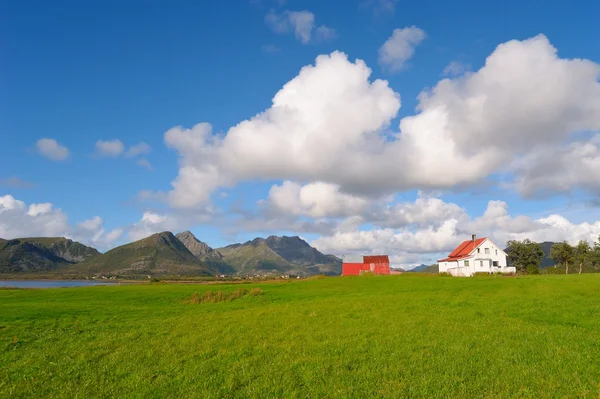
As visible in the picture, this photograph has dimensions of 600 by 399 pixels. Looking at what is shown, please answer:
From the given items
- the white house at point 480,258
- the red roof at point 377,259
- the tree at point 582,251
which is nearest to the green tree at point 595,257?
the tree at point 582,251

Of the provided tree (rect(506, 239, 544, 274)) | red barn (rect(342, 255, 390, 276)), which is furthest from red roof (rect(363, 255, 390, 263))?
tree (rect(506, 239, 544, 274))

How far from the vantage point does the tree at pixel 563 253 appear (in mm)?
127812

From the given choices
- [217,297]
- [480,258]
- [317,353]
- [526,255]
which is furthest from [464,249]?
[317,353]

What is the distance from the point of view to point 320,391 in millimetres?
13281

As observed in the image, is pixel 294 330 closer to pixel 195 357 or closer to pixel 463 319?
pixel 195 357

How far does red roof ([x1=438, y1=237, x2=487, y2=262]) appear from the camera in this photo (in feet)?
381

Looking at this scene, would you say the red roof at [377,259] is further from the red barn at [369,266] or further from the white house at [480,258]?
the white house at [480,258]

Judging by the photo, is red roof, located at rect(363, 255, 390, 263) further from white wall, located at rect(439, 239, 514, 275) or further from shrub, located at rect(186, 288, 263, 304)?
shrub, located at rect(186, 288, 263, 304)

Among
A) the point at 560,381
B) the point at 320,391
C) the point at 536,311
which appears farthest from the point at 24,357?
the point at 536,311

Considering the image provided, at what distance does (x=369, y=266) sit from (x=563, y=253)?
64.3m

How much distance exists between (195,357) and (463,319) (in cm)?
1929

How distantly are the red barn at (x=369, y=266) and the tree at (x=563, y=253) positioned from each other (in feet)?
183

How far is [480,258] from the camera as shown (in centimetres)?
11275

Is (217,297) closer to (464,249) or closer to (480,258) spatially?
(480,258)
